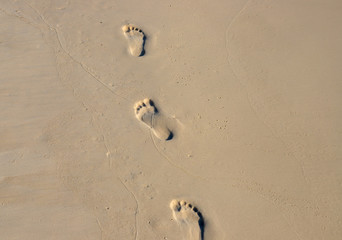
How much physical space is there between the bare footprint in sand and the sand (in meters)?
0.02

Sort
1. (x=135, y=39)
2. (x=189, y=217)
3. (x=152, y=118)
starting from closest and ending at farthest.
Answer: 1. (x=189, y=217)
2. (x=152, y=118)
3. (x=135, y=39)

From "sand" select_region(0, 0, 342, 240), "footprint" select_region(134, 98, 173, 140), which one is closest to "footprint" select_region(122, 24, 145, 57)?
"sand" select_region(0, 0, 342, 240)

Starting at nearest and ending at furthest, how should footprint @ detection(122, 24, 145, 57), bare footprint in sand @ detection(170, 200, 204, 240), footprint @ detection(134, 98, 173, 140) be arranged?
bare footprint in sand @ detection(170, 200, 204, 240)
footprint @ detection(134, 98, 173, 140)
footprint @ detection(122, 24, 145, 57)

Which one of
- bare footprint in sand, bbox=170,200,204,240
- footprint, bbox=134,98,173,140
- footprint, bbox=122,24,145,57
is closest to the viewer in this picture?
bare footprint in sand, bbox=170,200,204,240

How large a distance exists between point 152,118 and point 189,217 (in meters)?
1.27

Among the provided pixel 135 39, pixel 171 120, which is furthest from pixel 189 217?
pixel 135 39

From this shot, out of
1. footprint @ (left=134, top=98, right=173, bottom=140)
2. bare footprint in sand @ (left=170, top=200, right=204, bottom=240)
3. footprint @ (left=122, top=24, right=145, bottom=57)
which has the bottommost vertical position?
bare footprint in sand @ (left=170, top=200, right=204, bottom=240)

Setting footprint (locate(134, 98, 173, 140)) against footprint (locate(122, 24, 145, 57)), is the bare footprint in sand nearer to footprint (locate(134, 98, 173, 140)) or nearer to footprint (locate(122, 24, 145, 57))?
footprint (locate(134, 98, 173, 140))

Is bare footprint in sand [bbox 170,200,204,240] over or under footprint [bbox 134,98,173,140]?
under

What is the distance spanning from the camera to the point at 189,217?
10.3 ft

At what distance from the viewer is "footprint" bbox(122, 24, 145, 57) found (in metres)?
3.94

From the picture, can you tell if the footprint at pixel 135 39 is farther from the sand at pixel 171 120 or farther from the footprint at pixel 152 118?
the footprint at pixel 152 118

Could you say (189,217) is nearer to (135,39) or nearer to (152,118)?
(152,118)

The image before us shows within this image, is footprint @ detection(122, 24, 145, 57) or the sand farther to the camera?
footprint @ detection(122, 24, 145, 57)
